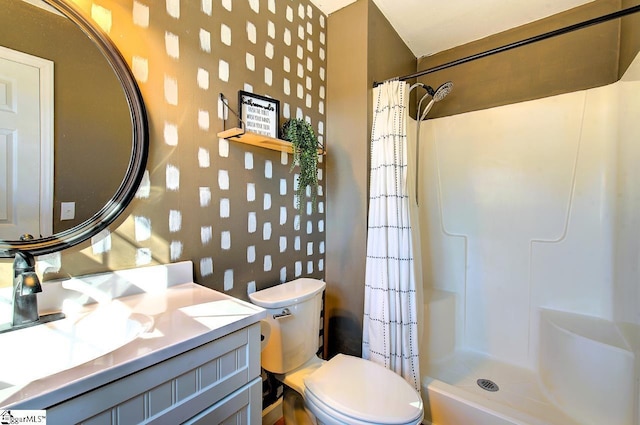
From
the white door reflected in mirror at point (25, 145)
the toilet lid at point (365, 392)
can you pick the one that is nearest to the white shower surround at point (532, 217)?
the toilet lid at point (365, 392)

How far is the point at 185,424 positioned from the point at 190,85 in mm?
1175

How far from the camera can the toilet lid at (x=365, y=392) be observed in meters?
1.00

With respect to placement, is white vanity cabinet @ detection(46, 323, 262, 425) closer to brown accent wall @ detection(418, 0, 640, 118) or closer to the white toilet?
the white toilet

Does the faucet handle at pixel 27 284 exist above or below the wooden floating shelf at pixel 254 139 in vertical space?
below

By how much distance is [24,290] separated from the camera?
72 centimetres

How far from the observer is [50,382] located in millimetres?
510

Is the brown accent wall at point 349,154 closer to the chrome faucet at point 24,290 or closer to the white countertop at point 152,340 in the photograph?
the white countertop at point 152,340

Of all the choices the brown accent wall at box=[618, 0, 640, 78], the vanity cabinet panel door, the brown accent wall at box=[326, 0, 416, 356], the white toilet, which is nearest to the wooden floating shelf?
the brown accent wall at box=[326, 0, 416, 356]

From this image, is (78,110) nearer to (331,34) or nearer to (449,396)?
(331,34)

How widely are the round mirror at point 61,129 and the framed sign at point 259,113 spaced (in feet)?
1.48

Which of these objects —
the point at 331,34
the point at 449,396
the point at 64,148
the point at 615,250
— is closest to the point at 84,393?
the point at 64,148

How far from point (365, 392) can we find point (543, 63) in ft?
7.89

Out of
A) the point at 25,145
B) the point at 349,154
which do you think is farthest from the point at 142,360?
the point at 349,154

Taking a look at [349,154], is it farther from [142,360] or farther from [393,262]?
[142,360]
